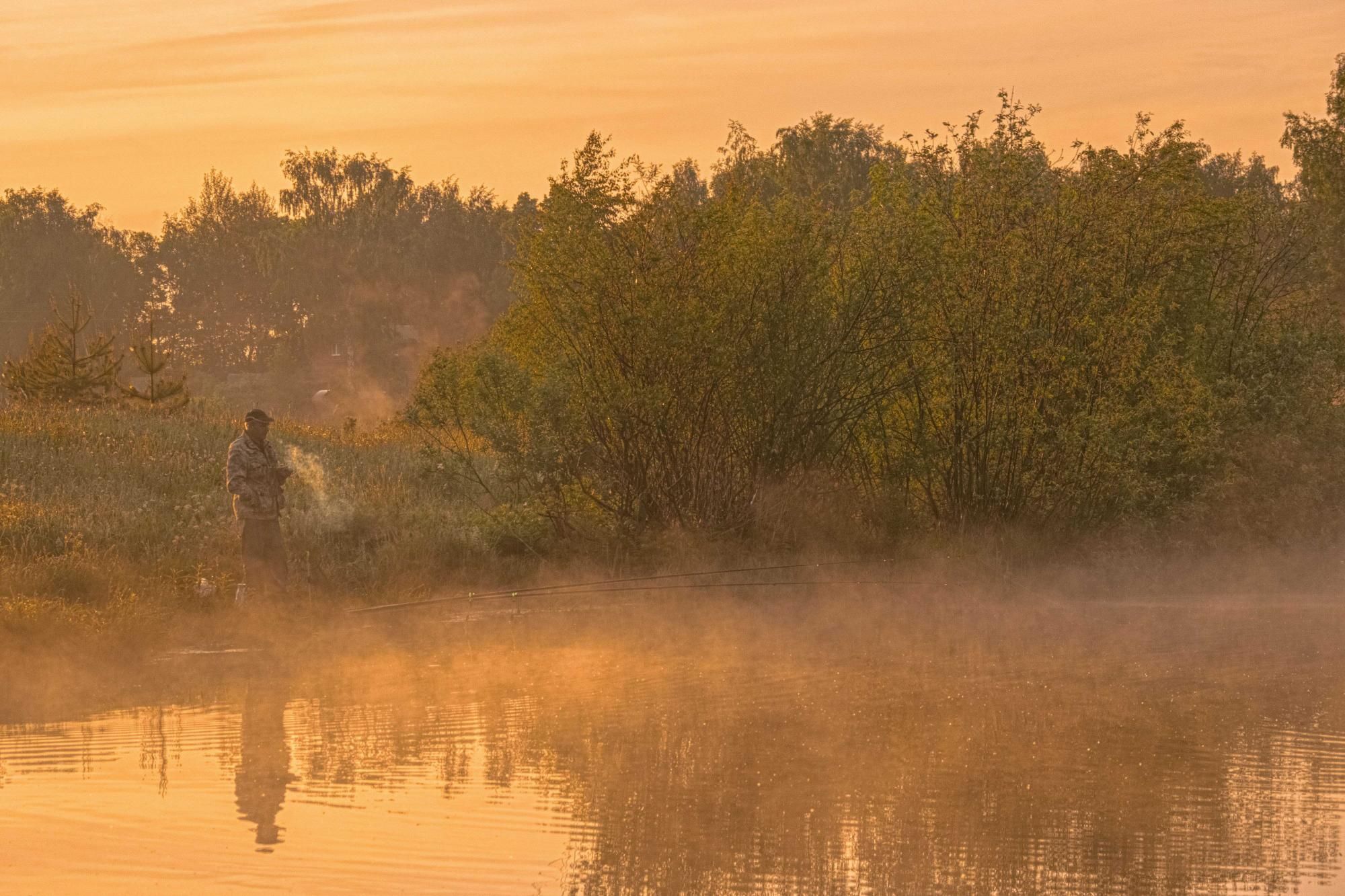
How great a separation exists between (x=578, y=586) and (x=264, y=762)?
9781 mm

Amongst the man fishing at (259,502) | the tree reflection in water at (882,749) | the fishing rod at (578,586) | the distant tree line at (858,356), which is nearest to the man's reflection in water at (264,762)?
the tree reflection in water at (882,749)

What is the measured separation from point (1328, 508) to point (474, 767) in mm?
18122

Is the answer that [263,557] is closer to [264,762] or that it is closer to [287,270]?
[264,762]

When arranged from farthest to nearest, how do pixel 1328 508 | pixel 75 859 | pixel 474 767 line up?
pixel 1328 508 < pixel 474 767 < pixel 75 859

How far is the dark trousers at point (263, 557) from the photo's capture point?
17.5 metres

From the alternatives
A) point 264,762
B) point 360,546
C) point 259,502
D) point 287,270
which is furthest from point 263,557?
point 287,270

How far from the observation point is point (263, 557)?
1756 cm

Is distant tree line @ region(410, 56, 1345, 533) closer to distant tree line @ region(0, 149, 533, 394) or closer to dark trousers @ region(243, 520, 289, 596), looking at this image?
dark trousers @ region(243, 520, 289, 596)

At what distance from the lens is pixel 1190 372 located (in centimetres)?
2367

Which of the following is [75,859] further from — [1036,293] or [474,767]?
[1036,293]

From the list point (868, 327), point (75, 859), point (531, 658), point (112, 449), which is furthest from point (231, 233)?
point (75, 859)

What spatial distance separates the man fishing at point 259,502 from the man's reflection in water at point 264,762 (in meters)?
3.70

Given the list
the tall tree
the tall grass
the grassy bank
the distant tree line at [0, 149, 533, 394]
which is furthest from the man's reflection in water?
the tall tree

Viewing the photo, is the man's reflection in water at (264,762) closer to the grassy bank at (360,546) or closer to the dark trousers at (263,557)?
the grassy bank at (360,546)
